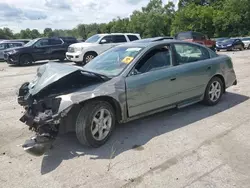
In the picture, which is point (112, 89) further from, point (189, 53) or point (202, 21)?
point (202, 21)

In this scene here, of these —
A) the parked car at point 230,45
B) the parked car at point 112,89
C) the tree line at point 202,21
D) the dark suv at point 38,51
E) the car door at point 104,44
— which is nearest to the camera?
the parked car at point 112,89

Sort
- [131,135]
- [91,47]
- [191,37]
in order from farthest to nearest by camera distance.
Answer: [191,37]
[91,47]
[131,135]

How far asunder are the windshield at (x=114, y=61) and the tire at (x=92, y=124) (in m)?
0.65

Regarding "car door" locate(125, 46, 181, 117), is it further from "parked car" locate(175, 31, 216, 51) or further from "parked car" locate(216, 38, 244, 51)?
"parked car" locate(216, 38, 244, 51)

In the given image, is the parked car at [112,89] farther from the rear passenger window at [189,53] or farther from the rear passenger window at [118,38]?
the rear passenger window at [118,38]

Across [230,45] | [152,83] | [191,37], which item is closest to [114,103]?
[152,83]

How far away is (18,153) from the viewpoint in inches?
152

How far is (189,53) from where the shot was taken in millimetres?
5480

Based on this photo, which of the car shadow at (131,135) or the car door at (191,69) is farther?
the car door at (191,69)

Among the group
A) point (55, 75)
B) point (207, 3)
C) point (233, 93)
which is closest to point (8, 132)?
point (55, 75)

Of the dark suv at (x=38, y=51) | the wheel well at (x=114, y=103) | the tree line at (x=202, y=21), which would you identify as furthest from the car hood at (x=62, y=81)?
the tree line at (x=202, y=21)

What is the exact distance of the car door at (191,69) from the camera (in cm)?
506

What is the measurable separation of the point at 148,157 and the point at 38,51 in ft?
46.3

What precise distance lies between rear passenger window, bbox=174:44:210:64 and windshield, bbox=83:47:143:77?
89cm
